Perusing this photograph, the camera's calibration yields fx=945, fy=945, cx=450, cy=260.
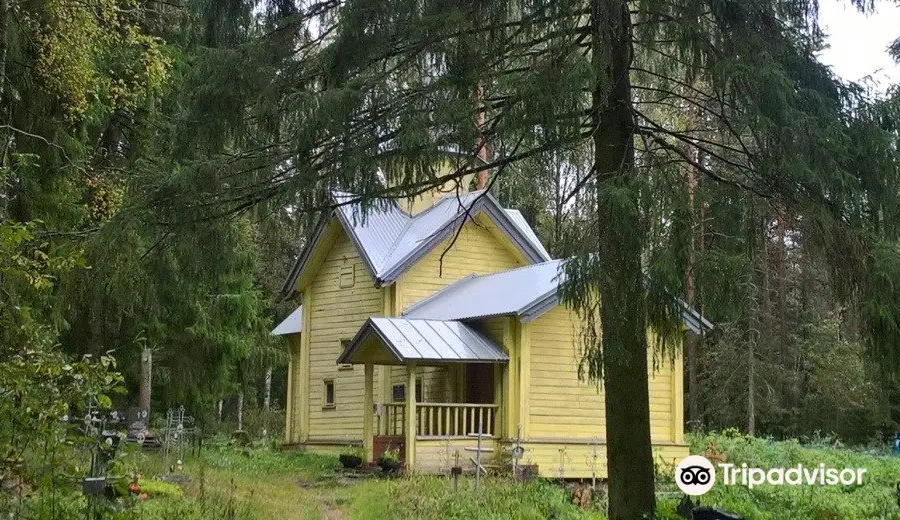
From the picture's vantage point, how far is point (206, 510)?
8.88m

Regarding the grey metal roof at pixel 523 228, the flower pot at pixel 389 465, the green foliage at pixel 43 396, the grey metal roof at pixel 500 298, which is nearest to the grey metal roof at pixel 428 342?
the grey metal roof at pixel 500 298

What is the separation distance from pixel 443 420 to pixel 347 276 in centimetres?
414

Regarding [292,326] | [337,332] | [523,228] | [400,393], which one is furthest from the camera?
[292,326]

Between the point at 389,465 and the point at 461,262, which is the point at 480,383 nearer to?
the point at 461,262

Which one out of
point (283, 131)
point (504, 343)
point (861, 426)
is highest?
point (283, 131)

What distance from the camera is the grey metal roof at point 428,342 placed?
629 inches

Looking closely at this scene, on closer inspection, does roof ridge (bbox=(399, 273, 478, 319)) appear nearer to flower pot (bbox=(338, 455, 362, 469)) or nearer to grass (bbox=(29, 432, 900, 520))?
flower pot (bbox=(338, 455, 362, 469))

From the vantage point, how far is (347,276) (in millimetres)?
20656

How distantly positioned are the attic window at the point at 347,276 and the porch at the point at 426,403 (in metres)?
3.36

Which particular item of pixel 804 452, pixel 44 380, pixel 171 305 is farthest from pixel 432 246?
pixel 44 380

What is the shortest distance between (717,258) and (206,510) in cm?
519

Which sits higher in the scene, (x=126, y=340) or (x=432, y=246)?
(x=432, y=246)

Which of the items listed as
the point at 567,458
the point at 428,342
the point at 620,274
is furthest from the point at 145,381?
the point at 620,274

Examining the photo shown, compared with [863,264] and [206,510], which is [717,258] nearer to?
[863,264]
